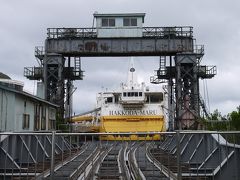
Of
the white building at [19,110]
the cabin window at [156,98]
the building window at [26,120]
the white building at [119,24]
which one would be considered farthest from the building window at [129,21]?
the building window at [26,120]

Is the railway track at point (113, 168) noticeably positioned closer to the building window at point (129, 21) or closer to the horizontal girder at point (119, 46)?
the horizontal girder at point (119, 46)

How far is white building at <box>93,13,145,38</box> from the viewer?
34450mm

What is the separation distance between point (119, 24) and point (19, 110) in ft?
59.2

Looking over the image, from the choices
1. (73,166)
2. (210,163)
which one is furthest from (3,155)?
(210,163)

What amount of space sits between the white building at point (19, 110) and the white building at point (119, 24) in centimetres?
1219

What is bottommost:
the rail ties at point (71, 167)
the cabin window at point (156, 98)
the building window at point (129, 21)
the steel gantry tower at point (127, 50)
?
the rail ties at point (71, 167)

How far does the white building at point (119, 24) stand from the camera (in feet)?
113

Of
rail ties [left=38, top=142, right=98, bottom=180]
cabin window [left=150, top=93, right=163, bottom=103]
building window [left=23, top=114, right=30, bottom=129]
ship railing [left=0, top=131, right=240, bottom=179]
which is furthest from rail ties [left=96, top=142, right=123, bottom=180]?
cabin window [left=150, top=93, right=163, bottom=103]

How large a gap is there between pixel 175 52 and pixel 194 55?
1.75 m

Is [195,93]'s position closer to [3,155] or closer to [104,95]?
[104,95]

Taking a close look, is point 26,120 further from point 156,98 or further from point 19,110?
point 156,98

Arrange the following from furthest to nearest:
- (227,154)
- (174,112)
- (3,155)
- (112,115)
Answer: (174,112), (112,115), (3,155), (227,154)

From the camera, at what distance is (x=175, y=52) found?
109 feet

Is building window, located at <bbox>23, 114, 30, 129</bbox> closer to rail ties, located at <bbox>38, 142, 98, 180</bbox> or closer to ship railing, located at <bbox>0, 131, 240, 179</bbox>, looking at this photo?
ship railing, located at <bbox>0, 131, 240, 179</bbox>
